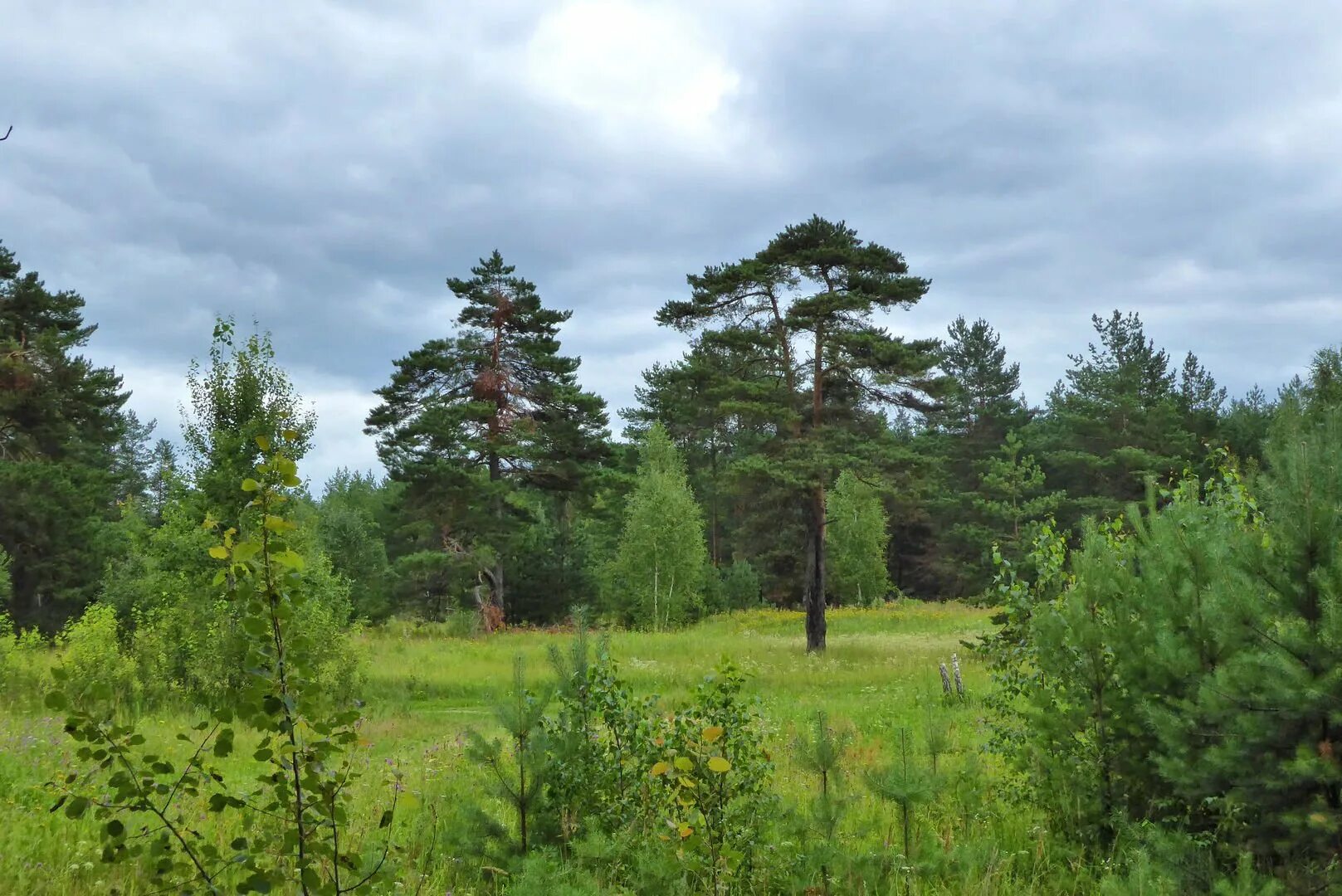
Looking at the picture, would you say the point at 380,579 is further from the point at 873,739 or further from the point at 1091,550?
the point at 1091,550

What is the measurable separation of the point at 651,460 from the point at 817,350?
18.4 m

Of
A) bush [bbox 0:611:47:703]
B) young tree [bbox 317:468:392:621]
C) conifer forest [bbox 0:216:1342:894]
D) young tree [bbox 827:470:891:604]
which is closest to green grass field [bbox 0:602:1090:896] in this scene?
conifer forest [bbox 0:216:1342:894]

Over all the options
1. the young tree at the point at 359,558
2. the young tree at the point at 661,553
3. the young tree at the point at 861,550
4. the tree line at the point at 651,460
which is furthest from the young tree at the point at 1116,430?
the young tree at the point at 359,558

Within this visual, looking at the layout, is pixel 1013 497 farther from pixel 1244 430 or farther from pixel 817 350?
pixel 817 350

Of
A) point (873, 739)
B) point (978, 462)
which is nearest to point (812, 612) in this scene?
point (873, 739)

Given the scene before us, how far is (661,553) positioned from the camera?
114 ft

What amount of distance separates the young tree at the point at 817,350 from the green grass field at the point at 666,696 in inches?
151

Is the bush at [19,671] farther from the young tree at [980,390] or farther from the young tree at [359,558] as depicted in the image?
the young tree at [980,390]

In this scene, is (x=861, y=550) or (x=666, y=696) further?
(x=861, y=550)

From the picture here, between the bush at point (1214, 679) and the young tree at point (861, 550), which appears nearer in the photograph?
the bush at point (1214, 679)

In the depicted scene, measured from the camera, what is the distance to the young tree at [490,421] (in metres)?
29.2

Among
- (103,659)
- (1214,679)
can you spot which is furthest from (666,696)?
(1214,679)

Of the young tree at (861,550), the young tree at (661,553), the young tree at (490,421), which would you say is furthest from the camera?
the young tree at (861,550)

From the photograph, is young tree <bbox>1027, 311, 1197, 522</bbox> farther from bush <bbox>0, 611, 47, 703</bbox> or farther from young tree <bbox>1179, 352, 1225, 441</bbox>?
bush <bbox>0, 611, 47, 703</bbox>
